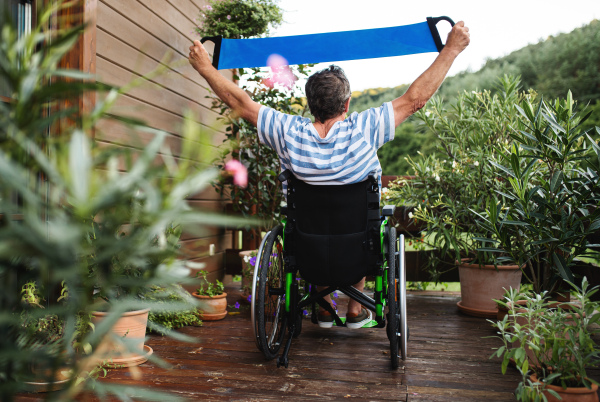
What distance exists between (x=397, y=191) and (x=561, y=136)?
4.92 feet

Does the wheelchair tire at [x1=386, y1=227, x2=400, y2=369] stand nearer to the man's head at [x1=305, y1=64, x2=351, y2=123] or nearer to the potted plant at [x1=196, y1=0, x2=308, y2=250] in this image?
the man's head at [x1=305, y1=64, x2=351, y2=123]

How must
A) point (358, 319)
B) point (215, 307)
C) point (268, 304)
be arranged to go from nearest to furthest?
1. point (268, 304)
2. point (358, 319)
3. point (215, 307)

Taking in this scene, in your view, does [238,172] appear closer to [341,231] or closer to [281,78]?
[281,78]

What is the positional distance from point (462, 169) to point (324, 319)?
4.65 feet

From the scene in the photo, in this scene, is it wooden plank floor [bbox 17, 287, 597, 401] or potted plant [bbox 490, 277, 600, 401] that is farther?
wooden plank floor [bbox 17, 287, 597, 401]

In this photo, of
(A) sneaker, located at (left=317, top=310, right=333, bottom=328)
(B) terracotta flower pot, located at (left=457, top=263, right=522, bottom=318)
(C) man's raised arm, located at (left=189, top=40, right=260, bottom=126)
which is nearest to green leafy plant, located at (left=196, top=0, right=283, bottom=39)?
(C) man's raised arm, located at (left=189, top=40, right=260, bottom=126)

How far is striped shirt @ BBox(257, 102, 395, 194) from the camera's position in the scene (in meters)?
1.97

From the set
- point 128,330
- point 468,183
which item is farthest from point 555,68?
point 128,330

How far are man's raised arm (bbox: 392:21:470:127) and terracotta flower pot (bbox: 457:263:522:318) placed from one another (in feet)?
4.43

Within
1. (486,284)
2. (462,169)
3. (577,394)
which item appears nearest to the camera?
(577,394)

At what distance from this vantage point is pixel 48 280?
18.5 inches

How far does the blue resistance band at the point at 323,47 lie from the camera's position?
2.44 m

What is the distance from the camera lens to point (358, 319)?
→ 244cm

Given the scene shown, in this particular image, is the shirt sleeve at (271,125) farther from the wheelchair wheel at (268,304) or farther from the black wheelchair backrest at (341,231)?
the wheelchair wheel at (268,304)
